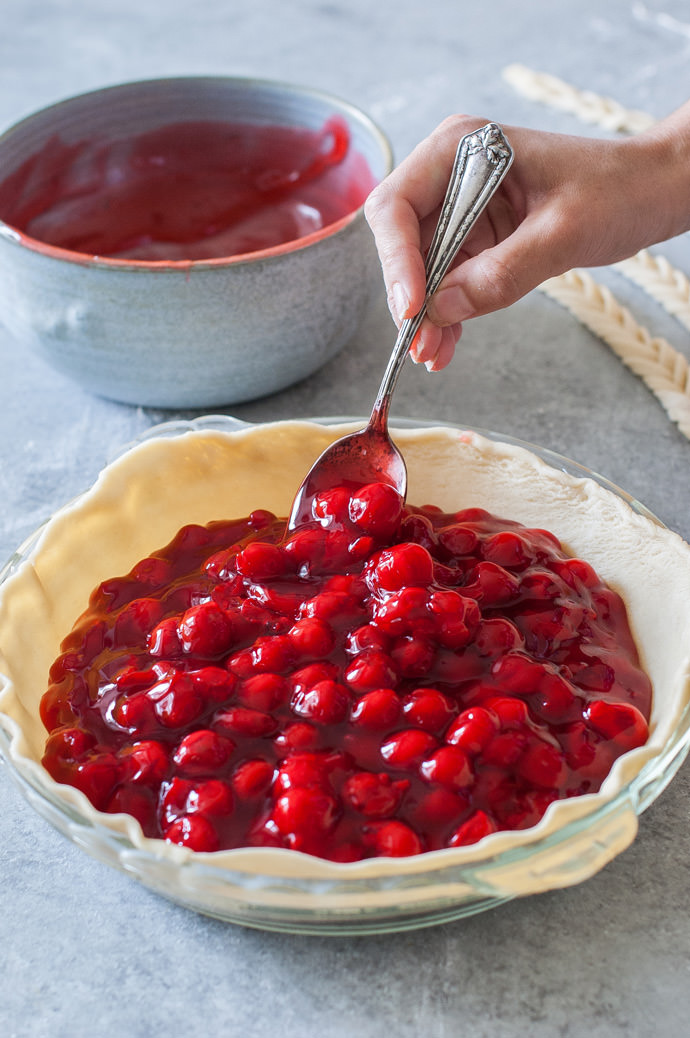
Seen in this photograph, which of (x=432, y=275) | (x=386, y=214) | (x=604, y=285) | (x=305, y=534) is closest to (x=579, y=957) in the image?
(x=305, y=534)

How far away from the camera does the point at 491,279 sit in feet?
4.01

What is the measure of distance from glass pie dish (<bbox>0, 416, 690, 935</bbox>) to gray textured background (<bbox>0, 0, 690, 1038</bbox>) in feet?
0.24

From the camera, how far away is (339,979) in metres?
0.93

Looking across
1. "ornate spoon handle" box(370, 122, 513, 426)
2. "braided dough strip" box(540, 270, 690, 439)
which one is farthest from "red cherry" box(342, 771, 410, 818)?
"braided dough strip" box(540, 270, 690, 439)

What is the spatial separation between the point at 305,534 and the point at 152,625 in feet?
0.66

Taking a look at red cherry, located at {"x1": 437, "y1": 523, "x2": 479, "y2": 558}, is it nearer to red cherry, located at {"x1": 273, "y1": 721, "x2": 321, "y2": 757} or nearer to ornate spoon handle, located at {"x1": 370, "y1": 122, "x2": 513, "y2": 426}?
ornate spoon handle, located at {"x1": 370, "y1": 122, "x2": 513, "y2": 426}

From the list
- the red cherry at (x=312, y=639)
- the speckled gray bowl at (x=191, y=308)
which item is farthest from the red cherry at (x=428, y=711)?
the speckled gray bowl at (x=191, y=308)

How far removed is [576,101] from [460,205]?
127 cm

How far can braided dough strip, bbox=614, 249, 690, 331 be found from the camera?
5.93 feet

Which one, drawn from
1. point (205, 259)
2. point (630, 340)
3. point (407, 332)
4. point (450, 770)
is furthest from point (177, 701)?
point (630, 340)

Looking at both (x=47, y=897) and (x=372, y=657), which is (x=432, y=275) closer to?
(x=372, y=657)

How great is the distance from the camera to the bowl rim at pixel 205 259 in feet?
4.57

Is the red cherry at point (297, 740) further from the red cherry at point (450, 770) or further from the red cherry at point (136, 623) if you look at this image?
the red cherry at point (136, 623)

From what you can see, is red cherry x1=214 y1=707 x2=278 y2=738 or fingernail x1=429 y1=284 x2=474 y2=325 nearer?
red cherry x1=214 y1=707 x2=278 y2=738
